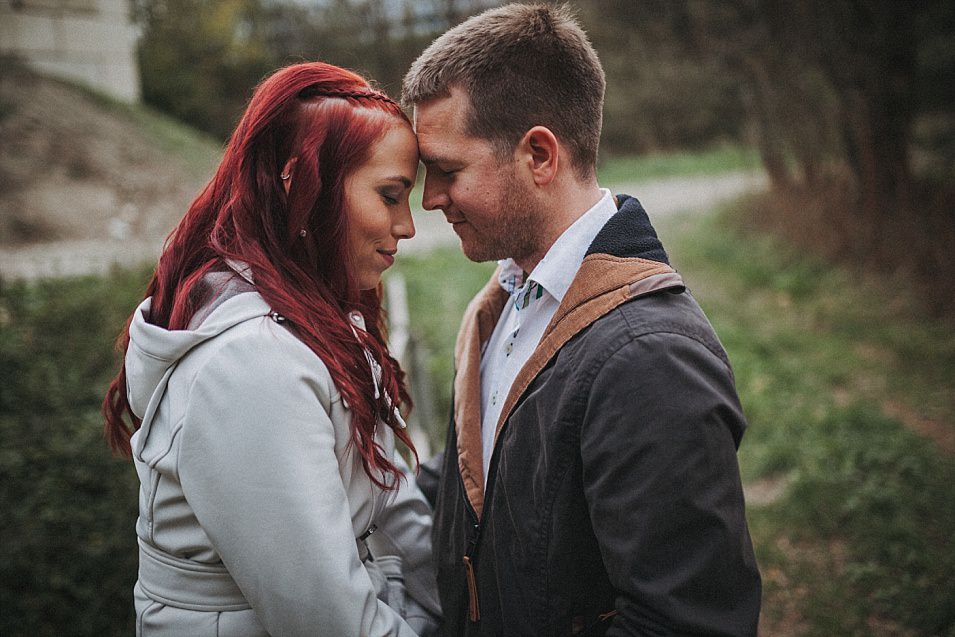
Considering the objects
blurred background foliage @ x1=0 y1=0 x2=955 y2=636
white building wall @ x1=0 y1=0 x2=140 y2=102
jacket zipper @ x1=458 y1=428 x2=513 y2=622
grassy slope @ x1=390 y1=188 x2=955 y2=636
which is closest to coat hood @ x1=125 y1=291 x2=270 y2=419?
blurred background foliage @ x1=0 y1=0 x2=955 y2=636

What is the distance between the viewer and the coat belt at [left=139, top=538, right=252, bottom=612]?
1.75m

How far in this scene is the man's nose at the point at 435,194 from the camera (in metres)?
2.12

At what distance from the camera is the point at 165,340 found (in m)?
1.62

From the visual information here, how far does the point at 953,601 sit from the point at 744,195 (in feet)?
32.5

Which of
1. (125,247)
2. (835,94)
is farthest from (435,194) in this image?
(125,247)

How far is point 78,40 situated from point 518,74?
696 inches

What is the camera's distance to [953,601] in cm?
349

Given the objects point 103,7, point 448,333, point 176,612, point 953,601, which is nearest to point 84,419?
point 448,333

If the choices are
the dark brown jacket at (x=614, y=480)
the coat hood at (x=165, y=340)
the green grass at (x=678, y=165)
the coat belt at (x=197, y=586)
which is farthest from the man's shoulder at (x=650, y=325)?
the green grass at (x=678, y=165)

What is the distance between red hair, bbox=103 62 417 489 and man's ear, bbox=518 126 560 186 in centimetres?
35

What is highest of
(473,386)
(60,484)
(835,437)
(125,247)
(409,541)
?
(473,386)

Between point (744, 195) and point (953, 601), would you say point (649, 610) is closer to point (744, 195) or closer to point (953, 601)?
point (953, 601)

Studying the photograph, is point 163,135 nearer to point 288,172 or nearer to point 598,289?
point 288,172

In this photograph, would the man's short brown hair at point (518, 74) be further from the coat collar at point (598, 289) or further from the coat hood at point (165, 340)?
the coat hood at point (165, 340)
